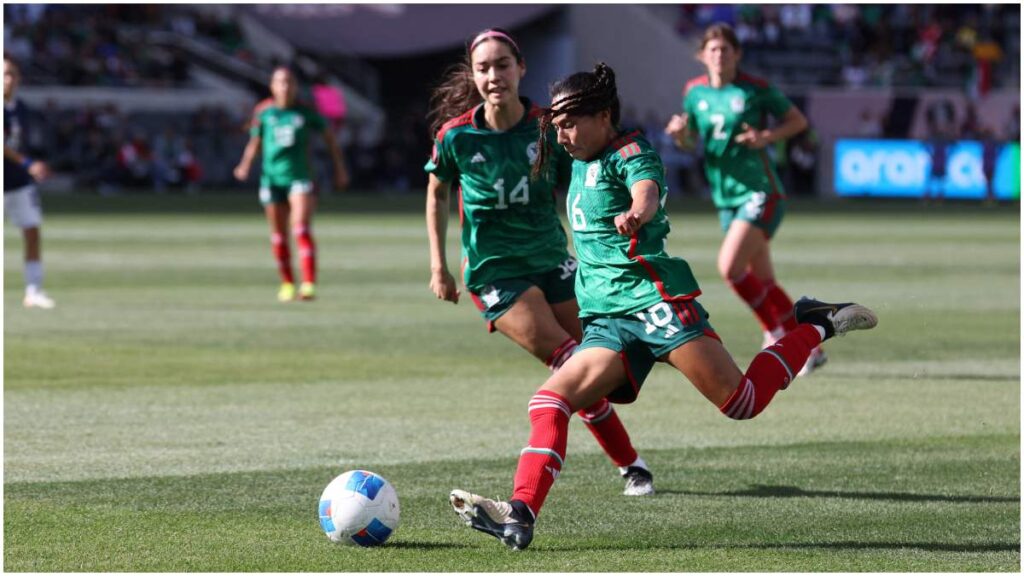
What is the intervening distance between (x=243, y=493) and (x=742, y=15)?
46842 mm

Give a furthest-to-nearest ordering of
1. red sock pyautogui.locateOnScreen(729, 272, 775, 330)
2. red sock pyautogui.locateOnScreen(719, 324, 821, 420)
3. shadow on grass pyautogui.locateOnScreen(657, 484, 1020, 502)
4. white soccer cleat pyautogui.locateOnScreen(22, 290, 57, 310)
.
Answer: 1. white soccer cleat pyautogui.locateOnScreen(22, 290, 57, 310)
2. red sock pyautogui.locateOnScreen(729, 272, 775, 330)
3. shadow on grass pyautogui.locateOnScreen(657, 484, 1020, 502)
4. red sock pyautogui.locateOnScreen(719, 324, 821, 420)

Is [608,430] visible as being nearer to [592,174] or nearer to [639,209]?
[592,174]

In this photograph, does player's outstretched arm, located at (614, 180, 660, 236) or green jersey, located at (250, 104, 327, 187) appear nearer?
player's outstretched arm, located at (614, 180, 660, 236)

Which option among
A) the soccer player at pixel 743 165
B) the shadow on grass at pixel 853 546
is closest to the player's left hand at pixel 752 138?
the soccer player at pixel 743 165

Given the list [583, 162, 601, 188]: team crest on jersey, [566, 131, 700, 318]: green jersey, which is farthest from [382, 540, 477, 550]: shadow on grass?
[583, 162, 601, 188]: team crest on jersey

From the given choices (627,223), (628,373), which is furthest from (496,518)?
(627,223)

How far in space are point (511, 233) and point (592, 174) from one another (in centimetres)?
136

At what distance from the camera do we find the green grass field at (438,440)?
6.55m

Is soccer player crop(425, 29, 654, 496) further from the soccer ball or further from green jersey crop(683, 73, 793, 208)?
green jersey crop(683, 73, 793, 208)

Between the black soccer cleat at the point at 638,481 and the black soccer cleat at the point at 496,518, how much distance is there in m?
1.44

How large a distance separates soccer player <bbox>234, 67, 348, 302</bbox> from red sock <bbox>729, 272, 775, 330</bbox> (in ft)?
20.5

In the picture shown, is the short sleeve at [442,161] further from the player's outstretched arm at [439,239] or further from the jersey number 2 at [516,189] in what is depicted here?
the jersey number 2 at [516,189]

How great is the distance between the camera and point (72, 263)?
22.3 m

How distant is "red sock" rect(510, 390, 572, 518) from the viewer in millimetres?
6410
